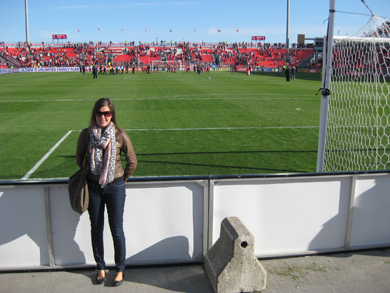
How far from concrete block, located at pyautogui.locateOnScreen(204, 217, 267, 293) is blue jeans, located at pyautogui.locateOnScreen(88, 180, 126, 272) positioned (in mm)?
1030

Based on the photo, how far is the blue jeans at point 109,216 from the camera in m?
3.79

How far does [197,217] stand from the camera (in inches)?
167

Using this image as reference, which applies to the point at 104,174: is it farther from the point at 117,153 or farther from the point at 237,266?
the point at 237,266

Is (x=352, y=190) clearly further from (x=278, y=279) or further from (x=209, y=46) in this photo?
(x=209, y=46)

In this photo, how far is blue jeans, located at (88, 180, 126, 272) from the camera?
149 inches

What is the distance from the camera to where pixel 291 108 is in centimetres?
1706

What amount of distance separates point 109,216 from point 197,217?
102 centimetres

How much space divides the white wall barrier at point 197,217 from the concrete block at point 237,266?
20.0 inches

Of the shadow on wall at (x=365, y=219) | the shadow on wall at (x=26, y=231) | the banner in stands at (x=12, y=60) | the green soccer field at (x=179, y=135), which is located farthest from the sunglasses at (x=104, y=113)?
the banner in stands at (x=12, y=60)

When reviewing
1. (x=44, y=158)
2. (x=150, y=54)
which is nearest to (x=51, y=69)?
(x=150, y=54)

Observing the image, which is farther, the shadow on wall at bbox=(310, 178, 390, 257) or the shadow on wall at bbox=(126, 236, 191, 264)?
the shadow on wall at bbox=(310, 178, 390, 257)

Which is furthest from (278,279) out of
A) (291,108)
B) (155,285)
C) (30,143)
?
(291,108)

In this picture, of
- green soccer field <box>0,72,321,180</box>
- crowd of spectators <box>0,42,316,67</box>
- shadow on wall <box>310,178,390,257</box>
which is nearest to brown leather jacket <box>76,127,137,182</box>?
shadow on wall <box>310,178,390,257</box>

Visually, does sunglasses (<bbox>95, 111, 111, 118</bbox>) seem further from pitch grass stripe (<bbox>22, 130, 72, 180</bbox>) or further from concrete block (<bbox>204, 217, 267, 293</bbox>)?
pitch grass stripe (<bbox>22, 130, 72, 180</bbox>)
